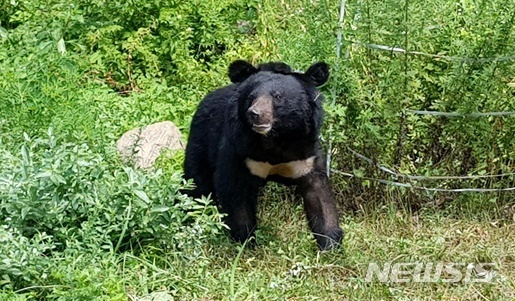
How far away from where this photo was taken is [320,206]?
584 cm

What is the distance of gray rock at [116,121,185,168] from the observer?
6922 millimetres

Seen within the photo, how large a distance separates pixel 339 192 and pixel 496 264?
135 centimetres

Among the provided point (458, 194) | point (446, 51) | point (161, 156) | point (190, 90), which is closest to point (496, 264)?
point (458, 194)

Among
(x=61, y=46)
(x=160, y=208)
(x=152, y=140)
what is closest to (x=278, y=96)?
(x=160, y=208)

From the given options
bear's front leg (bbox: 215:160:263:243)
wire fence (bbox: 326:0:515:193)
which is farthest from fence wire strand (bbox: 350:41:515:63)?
bear's front leg (bbox: 215:160:263:243)

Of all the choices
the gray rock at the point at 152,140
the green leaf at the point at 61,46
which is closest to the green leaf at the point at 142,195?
the gray rock at the point at 152,140

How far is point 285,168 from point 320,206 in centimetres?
29

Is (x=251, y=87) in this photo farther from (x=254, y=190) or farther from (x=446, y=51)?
(x=446, y=51)

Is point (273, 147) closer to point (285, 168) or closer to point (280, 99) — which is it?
point (285, 168)

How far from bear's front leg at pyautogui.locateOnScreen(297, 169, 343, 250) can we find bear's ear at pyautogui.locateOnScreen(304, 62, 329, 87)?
482 mm

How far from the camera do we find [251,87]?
576 centimetres
